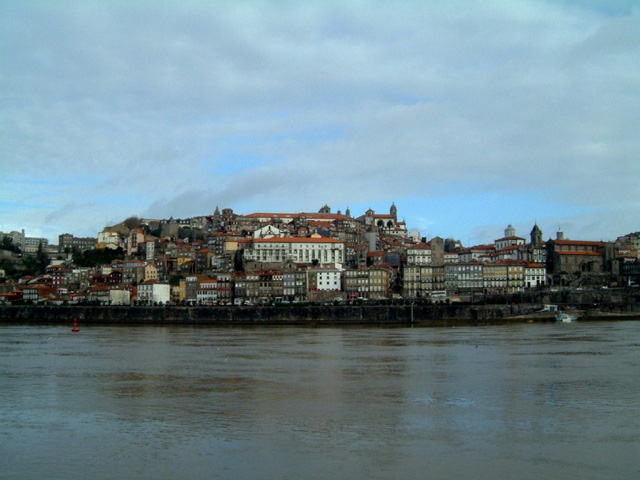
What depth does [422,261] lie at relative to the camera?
96000mm

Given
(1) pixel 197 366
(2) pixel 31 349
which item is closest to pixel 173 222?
(2) pixel 31 349

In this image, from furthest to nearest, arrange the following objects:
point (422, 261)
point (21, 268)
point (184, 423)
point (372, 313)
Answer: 1. point (21, 268)
2. point (422, 261)
3. point (372, 313)
4. point (184, 423)

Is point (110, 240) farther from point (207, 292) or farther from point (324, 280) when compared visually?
point (324, 280)

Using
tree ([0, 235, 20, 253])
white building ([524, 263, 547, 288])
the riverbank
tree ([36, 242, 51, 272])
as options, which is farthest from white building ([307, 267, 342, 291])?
tree ([0, 235, 20, 253])

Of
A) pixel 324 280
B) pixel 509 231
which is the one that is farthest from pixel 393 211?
pixel 324 280

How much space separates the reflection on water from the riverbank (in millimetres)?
33261

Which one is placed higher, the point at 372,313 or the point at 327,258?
the point at 327,258

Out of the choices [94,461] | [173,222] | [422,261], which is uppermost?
[173,222]

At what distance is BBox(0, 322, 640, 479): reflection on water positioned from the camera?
13.2m

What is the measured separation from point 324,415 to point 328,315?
168ft

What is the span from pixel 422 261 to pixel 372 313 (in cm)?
2982

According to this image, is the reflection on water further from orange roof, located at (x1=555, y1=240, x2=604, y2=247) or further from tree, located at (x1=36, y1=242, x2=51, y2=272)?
tree, located at (x1=36, y1=242, x2=51, y2=272)

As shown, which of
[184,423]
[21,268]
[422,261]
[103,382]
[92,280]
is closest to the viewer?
[184,423]

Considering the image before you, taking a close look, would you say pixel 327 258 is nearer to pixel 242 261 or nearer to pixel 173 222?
pixel 242 261
